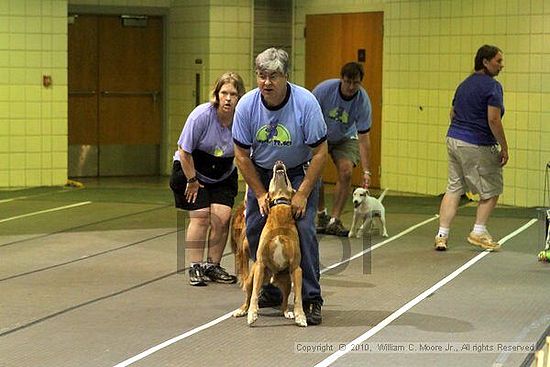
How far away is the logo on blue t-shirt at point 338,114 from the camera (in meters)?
9.62

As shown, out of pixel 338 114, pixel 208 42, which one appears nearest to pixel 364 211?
pixel 338 114

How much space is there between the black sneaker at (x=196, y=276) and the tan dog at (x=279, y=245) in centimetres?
123

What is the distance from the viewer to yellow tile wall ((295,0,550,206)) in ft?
37.7

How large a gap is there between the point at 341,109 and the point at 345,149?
0.39 meters

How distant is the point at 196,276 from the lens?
25.1 ft

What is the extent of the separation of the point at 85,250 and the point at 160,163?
5.82 m

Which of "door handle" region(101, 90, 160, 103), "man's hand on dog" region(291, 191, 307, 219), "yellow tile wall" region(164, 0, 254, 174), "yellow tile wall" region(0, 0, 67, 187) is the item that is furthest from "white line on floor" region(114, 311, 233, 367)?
"door handle" region(101, 90, 160, 103)

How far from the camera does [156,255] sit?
8.79 metres

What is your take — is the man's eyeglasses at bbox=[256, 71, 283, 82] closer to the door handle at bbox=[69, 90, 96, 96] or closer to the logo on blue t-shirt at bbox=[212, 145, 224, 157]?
the logo on blue t-shirt at bbox=[212, 145, 224, 157]

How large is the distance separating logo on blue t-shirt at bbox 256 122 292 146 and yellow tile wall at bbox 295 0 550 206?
5.74m

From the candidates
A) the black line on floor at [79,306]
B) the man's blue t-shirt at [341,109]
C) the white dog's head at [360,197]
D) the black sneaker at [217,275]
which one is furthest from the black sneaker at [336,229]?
the black sneaker at [217,275]

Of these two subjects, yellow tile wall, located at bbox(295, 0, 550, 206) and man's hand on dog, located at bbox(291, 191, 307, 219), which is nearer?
man's hand on dog, located at bbox(291, 191, 307, 219)

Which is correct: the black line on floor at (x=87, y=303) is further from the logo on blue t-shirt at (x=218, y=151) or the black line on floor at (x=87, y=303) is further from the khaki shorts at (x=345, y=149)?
the khaki shorts at (x=345, y=149)

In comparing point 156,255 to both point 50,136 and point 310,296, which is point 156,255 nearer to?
point 310,296
